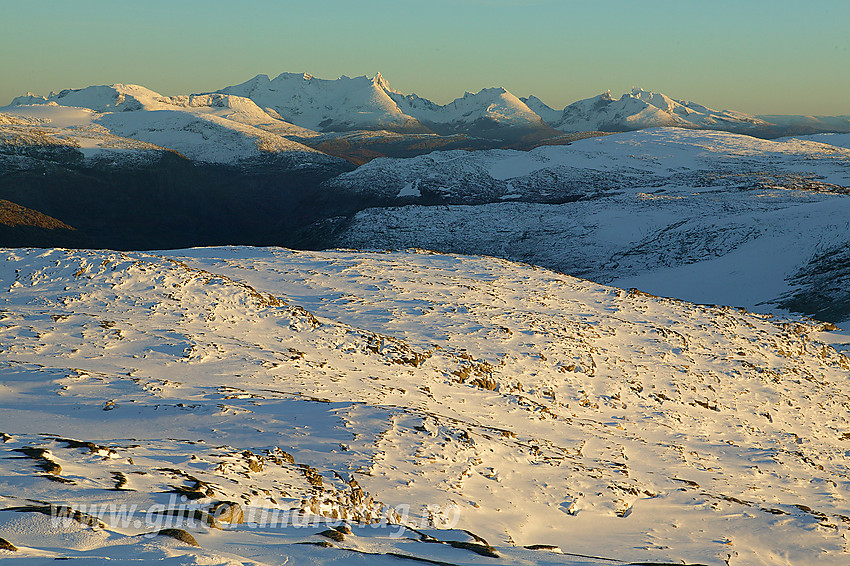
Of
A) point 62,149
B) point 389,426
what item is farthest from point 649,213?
point 62,149

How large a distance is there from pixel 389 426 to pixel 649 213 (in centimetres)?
7169

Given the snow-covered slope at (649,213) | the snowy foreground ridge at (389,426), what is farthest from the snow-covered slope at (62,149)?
the snowy foreground ridge at (389,426)

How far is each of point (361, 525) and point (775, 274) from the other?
163 feet

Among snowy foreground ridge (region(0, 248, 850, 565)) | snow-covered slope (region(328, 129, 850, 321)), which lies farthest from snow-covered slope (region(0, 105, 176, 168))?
snowy foreground ridge (region(0, 248, 850, 565))

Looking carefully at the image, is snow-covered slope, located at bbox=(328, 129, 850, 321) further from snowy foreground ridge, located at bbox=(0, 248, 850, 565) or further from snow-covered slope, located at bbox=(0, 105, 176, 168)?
snow-covered slope, located at bbox=(0, 105, 176, 168)

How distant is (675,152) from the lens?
134 meters

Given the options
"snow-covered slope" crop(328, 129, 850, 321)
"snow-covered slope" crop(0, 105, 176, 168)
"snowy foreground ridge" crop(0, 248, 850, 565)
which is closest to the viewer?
"snowy foreground ridge" crop(0, 248, 850, 565)

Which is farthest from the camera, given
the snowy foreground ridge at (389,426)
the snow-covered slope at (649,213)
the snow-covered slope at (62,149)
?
the snow-covered slope at (62,149)

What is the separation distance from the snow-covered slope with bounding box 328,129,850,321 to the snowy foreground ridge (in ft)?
74.0

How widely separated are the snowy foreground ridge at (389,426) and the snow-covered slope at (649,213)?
22.6 m

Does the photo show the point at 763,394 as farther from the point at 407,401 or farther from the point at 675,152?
the point at 675,152

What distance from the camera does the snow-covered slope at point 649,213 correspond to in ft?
165

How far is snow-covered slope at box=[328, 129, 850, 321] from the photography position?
50344mm

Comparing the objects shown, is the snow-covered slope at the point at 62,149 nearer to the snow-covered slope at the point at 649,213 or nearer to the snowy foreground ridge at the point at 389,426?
the snow-covered slope at the point at 649,213
